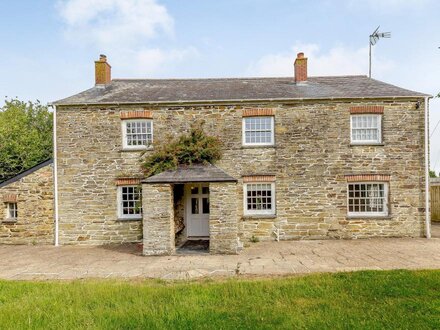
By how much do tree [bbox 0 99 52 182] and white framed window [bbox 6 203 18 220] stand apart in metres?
14.6

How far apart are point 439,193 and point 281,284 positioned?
1825 centimetres

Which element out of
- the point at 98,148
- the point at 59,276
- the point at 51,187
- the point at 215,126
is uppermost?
the point at 215,126

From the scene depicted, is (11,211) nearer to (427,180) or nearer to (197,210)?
(197,210)

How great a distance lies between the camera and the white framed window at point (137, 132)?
1380cm

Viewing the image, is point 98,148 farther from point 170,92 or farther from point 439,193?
point 439,193

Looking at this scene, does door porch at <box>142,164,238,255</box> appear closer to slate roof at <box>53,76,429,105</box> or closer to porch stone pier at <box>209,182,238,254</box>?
porch stone pier at <box>209,182,238,254</box>

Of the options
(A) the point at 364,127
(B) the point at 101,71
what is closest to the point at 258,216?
(A) the point at 364,127

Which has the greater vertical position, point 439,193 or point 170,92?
point 170,92

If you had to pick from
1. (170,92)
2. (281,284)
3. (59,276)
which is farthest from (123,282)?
(170,92)

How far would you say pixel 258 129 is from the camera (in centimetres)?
1373

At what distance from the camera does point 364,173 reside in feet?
44.1

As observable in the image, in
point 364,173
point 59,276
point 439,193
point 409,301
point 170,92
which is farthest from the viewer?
point 439,193

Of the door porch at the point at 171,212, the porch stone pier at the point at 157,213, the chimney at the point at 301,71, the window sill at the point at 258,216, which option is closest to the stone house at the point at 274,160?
the window sill at the point at 258,216

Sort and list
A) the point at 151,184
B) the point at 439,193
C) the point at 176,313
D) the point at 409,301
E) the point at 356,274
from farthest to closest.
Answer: the point at 439,193, the point at 151,184, the point at 356,274, the point at 409,301, the point at 176,313
